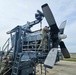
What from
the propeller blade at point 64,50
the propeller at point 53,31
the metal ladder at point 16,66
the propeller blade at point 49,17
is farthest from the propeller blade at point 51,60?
the metal ladder at point 16,66

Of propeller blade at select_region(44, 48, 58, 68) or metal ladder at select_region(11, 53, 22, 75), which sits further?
metal ladder at select_region(11, 53, 22, 75)

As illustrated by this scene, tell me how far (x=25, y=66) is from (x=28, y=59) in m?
0.71

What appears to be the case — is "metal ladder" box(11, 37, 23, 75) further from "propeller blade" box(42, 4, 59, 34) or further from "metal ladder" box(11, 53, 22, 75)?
"propeller blade" box(42, 4, 59, 34)

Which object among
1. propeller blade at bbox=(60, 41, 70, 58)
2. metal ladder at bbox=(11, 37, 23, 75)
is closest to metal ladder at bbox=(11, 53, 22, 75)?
metal ladder at bbox=(11, 37, 23, 75)

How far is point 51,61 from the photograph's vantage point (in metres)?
7.93

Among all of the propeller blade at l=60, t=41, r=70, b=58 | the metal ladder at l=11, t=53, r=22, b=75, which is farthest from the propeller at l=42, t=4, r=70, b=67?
the metal ladder at l=11, t=53, r=22, b=75

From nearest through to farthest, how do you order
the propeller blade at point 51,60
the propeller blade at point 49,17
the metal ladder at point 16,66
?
1. the propeller blade at point 51,60
2. the propeller blade at point 49,17
3. the metal ladder at point 16,66

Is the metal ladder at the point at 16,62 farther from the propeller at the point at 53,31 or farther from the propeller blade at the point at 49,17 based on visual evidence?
the propeller blade at the point at 49,17

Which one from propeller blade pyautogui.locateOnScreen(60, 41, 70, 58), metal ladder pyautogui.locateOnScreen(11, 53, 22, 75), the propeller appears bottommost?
metal ladder pyautogui.locateOnScreen(11, 53, 22, 75)

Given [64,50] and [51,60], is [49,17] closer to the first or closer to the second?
[51,60]

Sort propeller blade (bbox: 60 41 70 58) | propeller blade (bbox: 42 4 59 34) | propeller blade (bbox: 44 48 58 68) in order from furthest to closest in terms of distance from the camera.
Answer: propeller blade (bbox: 60 41 70 58) → propeller blade (bbox: 42 4 59 34) → propeller blade (bbox: 44 48 58 68)

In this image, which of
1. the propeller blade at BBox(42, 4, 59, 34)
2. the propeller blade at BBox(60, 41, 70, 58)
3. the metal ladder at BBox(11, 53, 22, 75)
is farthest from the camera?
the propeller blade at BBox(60, 41, 70, 58)

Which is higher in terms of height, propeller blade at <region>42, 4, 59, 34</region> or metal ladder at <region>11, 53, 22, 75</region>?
propeller blade at <region>42, 4, 59, 34</region>

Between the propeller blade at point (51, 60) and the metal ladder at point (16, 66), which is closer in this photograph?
the propeller blade at point (51, 60)
